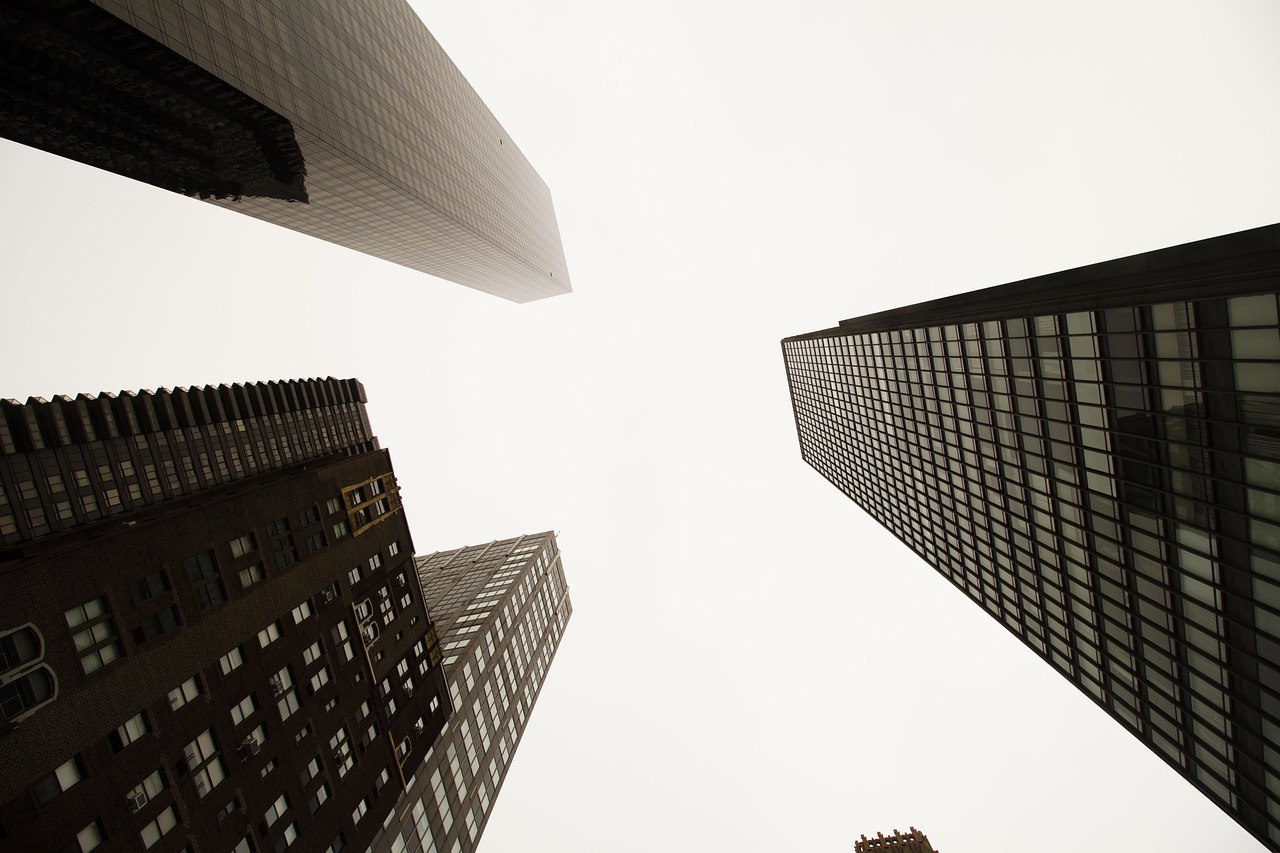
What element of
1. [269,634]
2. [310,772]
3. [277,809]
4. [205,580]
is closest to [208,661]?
[205,580]

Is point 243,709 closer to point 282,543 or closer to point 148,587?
point 148,587

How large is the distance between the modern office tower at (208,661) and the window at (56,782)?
0.18ft

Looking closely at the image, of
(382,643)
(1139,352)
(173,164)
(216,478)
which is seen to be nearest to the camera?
(1139,352)

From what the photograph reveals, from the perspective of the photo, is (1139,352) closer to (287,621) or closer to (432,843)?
(287,621)

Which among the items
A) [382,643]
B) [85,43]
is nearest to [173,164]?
[85,43]

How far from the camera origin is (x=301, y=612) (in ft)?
132

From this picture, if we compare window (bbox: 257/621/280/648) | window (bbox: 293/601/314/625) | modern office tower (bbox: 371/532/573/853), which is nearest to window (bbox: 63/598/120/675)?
window (bbox: 257/621/280/648)

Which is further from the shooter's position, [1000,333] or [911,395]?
[911,395]

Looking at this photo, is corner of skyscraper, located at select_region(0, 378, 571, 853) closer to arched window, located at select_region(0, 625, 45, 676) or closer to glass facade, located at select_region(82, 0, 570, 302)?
arched window, located at select_region(0, 625, 45, 676)

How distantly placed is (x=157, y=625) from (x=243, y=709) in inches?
283

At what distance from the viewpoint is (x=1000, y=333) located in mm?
36125

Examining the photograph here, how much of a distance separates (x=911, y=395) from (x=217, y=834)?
56161 mm

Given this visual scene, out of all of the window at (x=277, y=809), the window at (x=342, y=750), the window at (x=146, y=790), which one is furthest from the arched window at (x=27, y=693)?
the window at (x=342, y=750)

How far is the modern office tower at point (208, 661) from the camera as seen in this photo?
79.7ft
